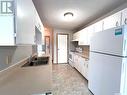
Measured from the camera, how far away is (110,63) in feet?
6.66

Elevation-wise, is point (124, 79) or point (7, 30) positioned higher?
point (7, 30)

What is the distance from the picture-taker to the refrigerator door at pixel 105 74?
1.82 meters

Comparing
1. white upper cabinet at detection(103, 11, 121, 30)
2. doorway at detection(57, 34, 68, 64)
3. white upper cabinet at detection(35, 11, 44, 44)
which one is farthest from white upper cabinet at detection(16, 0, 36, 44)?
doorway at detection(57, 34, 68, 64)

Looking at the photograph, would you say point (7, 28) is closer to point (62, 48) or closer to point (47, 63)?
point (47, 63)

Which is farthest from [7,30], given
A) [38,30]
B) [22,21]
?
[38,30]

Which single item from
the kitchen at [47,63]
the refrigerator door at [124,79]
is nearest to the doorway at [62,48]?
the kitchen at [47,63]

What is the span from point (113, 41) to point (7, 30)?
175cm

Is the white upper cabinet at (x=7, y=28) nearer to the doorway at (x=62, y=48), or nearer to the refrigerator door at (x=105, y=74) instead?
the refrigerator door at (x=105, y=74)

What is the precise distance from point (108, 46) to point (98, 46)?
1.47 ft

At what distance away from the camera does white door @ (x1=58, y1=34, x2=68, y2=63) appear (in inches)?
280

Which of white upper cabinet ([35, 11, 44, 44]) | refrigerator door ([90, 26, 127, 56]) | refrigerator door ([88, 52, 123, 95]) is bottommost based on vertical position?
refrigerator door ([88, 52, 123, 95])

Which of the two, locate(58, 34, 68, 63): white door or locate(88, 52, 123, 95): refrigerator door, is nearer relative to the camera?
locate(88, 52, 123, 95): refrigerator door

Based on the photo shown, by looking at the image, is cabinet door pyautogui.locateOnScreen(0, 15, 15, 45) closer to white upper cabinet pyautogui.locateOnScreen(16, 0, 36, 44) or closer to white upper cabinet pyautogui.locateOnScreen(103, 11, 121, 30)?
white upper cabinet pyautogui.locateOnScreen(16, 0, 36, 44)

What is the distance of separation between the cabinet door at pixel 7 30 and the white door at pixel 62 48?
592cm
